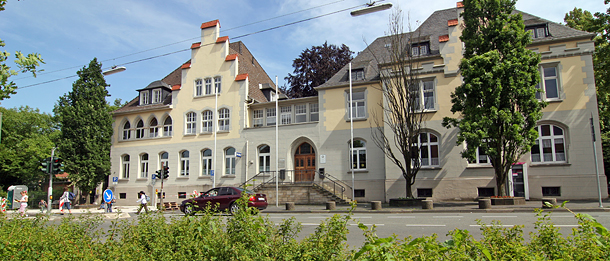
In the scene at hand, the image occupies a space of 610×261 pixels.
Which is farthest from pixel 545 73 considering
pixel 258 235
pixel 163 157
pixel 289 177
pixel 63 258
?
pixel 163 157

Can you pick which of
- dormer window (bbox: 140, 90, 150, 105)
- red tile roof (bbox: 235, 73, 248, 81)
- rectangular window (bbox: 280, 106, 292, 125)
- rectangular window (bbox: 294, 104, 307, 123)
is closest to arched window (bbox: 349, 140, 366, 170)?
rectangular window (bbox: 294, 104, 307, 123)

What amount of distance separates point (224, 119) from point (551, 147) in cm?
2318

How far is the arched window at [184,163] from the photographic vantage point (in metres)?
33.6

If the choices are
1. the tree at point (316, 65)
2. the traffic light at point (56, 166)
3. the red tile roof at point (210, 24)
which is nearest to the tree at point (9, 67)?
the traffic light at point (56, 166)

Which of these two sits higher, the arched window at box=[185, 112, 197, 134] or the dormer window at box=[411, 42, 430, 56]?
the dormer window at box=[411, 42, 430, 56]

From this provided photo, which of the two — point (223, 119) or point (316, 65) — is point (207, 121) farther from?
point (316, 65)

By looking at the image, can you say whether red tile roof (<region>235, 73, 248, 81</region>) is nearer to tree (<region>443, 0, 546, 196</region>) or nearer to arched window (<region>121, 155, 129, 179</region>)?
arched window (<region>121, 155, 129, 179</region>)

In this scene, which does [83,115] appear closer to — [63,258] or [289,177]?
[289,177]

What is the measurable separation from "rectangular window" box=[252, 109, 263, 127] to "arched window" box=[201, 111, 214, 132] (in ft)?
12.0

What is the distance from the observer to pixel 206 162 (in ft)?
108

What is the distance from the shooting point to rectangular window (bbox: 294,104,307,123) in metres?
31.1

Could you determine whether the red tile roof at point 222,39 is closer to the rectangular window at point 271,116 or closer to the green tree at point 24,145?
the rectangular window at point 271,116

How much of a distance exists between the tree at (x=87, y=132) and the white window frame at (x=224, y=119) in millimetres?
10930

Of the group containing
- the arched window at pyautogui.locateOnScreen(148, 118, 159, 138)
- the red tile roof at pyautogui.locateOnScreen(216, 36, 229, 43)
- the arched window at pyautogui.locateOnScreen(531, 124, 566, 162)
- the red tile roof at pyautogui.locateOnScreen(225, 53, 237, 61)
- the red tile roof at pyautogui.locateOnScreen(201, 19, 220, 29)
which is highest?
the red tile roof at pyautogui.locateOnScreen(201, 19, 220, 29)
